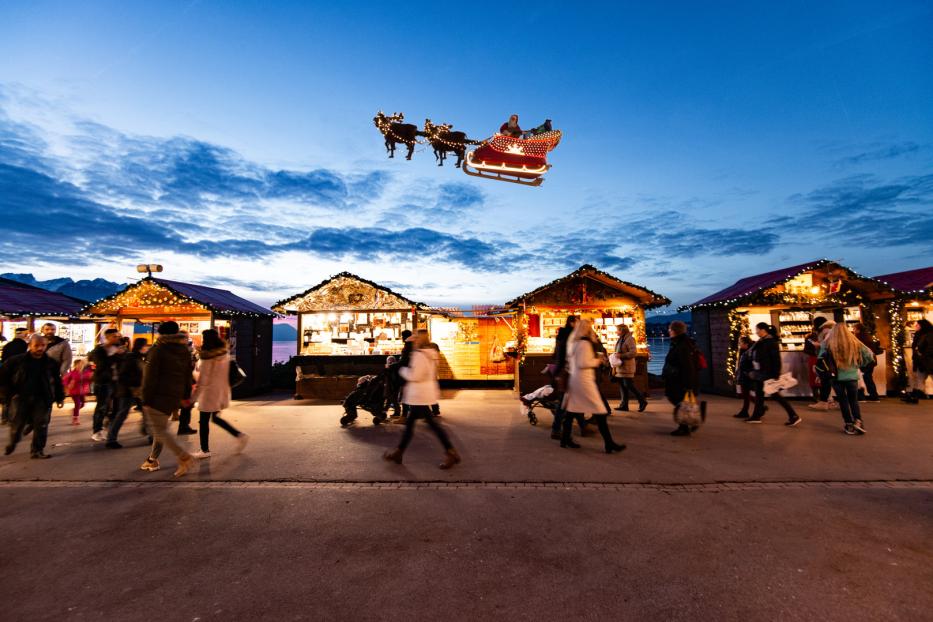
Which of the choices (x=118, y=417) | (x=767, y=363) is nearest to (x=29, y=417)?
(x=118, y=417)

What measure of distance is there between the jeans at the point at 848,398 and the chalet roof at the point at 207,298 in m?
14.2

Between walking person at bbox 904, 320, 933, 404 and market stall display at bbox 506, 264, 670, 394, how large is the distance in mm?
5416

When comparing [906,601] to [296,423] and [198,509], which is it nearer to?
[198,509]

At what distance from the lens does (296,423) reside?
8.55m

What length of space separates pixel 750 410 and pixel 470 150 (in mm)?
8948

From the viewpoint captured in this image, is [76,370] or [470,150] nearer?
[76,370]

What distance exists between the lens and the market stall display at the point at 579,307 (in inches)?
499

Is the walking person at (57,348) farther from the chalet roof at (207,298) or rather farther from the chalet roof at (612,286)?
the chalet roof at (612,286)

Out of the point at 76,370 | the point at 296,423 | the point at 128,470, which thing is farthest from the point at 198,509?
the point at 76,370

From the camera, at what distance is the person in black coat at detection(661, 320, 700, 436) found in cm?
689

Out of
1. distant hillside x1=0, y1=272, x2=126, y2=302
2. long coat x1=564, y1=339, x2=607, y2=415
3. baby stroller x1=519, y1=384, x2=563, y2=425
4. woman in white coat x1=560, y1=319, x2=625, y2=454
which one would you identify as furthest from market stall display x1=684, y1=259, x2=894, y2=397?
distant hillside x1=0, y1=272, x2=126, y2=302

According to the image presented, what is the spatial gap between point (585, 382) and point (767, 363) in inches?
166

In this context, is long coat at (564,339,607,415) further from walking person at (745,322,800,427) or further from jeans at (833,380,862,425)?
jeans at (833,380,862,425)

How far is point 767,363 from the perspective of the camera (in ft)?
25.4
